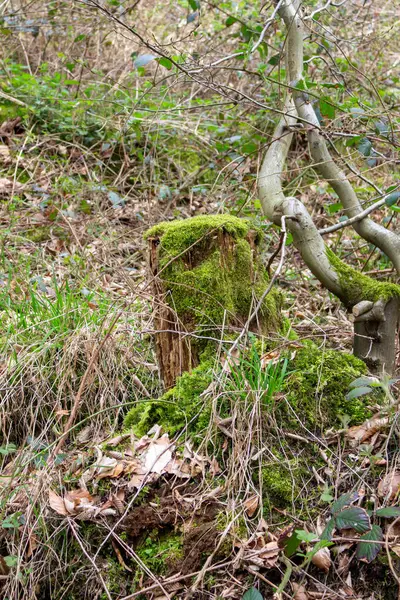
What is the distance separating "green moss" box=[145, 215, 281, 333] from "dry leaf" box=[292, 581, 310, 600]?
53.3 inches

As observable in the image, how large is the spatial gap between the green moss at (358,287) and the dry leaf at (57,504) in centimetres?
193

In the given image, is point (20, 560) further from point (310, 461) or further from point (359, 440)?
point (359, 440)

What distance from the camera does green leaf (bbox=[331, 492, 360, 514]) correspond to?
2.37 m

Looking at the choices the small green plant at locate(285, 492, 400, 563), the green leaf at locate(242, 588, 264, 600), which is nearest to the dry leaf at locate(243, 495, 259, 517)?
the small green plant at locate(285, 492, 400, 563)

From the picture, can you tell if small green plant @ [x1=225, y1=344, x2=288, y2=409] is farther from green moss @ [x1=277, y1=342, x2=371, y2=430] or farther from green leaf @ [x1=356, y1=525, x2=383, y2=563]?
green leaf @ [x1=356, y1=525, x2=383, y2=563]

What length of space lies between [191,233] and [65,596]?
188 cm

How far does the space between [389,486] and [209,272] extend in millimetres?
1418

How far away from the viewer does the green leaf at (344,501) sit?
93.3 inches

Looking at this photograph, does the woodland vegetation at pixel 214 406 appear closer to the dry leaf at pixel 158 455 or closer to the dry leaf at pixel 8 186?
the dry leaf at pixel 158 455

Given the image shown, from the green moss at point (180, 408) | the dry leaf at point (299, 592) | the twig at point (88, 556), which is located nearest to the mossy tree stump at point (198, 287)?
the green moss at point (180, 408)

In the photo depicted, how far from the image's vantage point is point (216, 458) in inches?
111

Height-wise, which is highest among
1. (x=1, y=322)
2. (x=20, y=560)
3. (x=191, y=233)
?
(x=191, y=233)

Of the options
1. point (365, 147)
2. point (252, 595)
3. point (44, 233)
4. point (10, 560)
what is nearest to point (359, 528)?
point (252, 595)

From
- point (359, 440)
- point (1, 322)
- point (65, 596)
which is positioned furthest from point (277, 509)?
point (1, 322)
